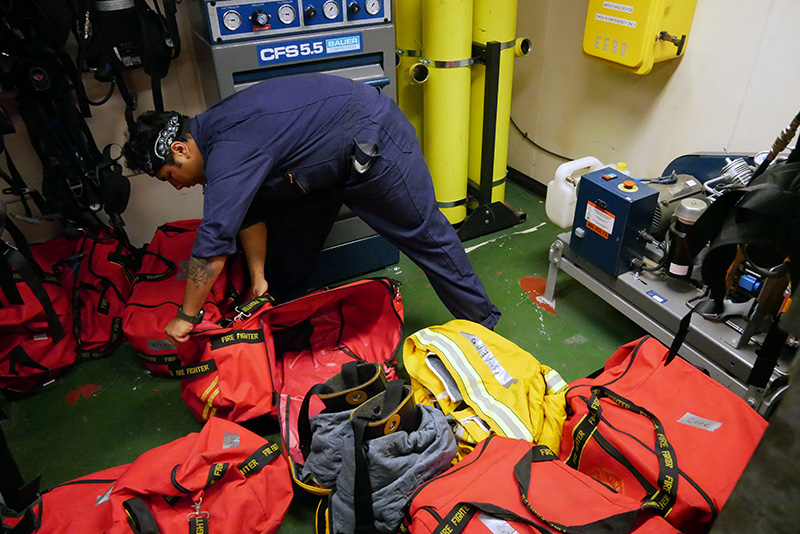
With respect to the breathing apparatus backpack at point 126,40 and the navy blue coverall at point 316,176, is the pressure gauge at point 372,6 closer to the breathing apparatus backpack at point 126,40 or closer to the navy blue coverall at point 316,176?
the navy blue coverall at point 316,176

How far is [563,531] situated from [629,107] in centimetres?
225

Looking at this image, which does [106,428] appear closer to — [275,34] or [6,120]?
[6,120]

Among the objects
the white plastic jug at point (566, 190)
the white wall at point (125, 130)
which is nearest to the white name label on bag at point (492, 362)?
the white plastic jug at point (566, 190)

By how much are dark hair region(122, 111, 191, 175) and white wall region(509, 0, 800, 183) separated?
2.14 metres

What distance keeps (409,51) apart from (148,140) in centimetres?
149

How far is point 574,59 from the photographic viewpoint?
3027 millimetres

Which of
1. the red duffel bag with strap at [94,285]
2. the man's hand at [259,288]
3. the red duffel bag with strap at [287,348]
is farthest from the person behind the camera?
the red duffel bag with strap at [94,285]

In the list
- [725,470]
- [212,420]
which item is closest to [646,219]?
[725,470]

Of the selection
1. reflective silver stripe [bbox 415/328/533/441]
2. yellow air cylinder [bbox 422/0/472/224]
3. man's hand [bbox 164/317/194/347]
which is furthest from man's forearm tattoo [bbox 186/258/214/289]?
yellow air cylinder [bbox 422/0/472/224]

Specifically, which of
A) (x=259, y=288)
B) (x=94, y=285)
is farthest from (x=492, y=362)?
(x=94, y=285)

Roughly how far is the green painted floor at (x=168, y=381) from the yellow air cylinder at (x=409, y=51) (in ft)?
2.96

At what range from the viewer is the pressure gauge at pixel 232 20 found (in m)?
2.03

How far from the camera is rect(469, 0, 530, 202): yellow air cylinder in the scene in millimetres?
2684

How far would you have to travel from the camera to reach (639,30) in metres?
2.29
